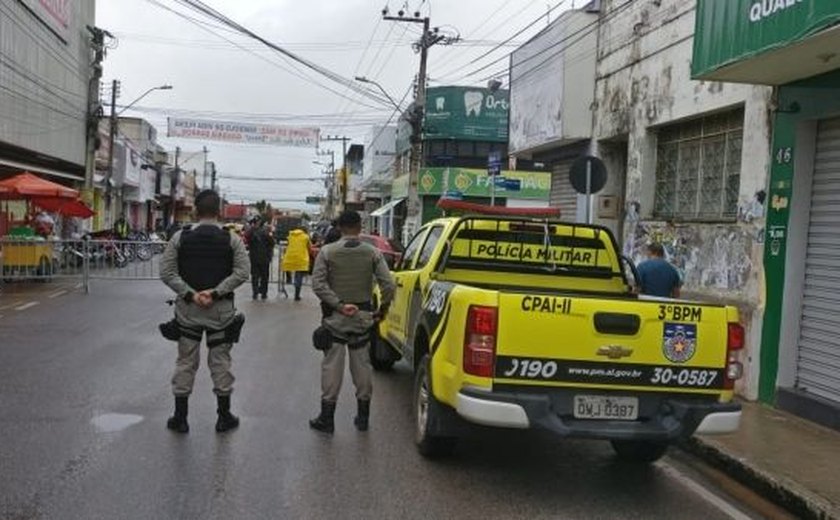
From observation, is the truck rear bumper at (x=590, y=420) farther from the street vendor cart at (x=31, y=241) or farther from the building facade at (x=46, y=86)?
the building facade at (x=46, y=86)

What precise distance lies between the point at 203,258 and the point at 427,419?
2245 mm

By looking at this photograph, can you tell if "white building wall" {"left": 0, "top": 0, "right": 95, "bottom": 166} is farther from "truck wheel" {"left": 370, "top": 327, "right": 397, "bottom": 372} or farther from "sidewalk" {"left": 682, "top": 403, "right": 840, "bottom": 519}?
"sidewalk" {"left": 682, "top": 403, "right": 840, "bottom": 519}

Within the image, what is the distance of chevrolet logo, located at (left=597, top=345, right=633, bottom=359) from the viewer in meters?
5.95

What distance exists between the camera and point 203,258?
7.33 meters

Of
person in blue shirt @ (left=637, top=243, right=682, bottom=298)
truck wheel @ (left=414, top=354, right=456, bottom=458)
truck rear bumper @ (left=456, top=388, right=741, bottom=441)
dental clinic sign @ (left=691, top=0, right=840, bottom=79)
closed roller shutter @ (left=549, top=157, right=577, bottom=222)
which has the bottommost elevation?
truck wheel @ (left=414, top=354, right=456, bottom=458)

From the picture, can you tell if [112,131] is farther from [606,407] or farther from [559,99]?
[606,407]

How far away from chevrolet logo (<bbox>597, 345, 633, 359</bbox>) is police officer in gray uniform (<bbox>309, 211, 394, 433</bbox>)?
2238 mm

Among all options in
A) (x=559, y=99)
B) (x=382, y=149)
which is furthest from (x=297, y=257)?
(x=382, y=149)

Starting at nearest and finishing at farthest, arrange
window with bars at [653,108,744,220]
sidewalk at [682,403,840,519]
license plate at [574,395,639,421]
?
1. license plate at [574,395,639,421]
2. sidewalk at [682,403,840,519]
3. window with bars at [653,108,744,220]

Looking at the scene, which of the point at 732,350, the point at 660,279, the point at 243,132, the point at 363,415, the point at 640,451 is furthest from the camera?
the point at 243,132

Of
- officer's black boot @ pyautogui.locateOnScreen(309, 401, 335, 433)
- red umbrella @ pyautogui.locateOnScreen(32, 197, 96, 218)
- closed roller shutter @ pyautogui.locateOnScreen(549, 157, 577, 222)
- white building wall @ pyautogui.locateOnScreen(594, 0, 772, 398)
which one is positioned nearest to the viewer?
officer's black boot @ pyautogui.locateOnScreen(309, 401, 335, 433)

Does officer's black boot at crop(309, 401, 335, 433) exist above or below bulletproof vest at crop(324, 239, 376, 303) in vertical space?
below

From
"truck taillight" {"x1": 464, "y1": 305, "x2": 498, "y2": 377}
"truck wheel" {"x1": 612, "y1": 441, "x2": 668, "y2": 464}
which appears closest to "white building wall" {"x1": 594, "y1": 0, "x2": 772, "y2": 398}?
"truck wheel" {"x1": 612, "y1": 441, "x2": 668, "y2": 464}

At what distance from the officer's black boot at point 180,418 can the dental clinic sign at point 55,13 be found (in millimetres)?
22485
